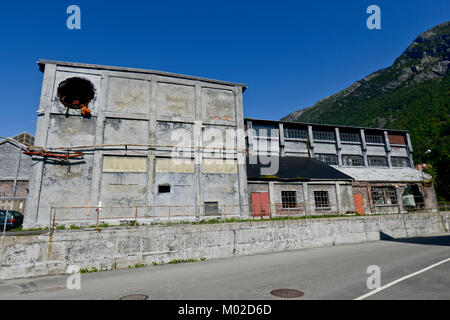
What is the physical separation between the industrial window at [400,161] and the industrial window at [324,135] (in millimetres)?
12130

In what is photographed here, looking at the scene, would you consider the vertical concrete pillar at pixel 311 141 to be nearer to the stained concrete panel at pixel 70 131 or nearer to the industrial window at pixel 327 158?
the industrial window at pixel 327 158

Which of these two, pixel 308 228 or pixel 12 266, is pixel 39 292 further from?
pixel 308 228

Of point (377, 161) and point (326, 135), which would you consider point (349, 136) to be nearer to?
point (326, 135)

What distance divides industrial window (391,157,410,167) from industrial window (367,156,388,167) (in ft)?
6.53

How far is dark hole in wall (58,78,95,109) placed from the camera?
49.2 feet

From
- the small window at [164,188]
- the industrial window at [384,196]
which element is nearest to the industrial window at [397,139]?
the industrial window at [384,196]

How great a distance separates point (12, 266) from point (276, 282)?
973cm

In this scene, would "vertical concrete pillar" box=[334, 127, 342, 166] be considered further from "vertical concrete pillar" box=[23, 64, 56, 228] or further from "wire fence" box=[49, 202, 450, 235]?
"vertical concrete pillar" box=[23, 64, 56, 228]

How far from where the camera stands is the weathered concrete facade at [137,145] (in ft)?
45.8

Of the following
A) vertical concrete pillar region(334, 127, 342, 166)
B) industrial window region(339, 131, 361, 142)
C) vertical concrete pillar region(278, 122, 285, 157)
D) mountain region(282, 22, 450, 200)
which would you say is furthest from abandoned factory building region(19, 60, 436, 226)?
mountain region(282, 22, 450, 200)

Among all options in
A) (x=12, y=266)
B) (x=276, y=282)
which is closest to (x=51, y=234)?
(x=12, y=266)

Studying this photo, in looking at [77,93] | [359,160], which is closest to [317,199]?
[359,160]

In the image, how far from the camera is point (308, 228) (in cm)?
1416

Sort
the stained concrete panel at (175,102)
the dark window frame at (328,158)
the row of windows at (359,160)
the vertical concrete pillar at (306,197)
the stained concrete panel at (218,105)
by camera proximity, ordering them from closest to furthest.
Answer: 1. the stained concrete panel at (175,102)
2. the stained concrete panel at (218,105)
3. the vertical concrete pillar at (306,197)
4. the dark window frame at (328,158)
5. the row of windows at (359,160)
